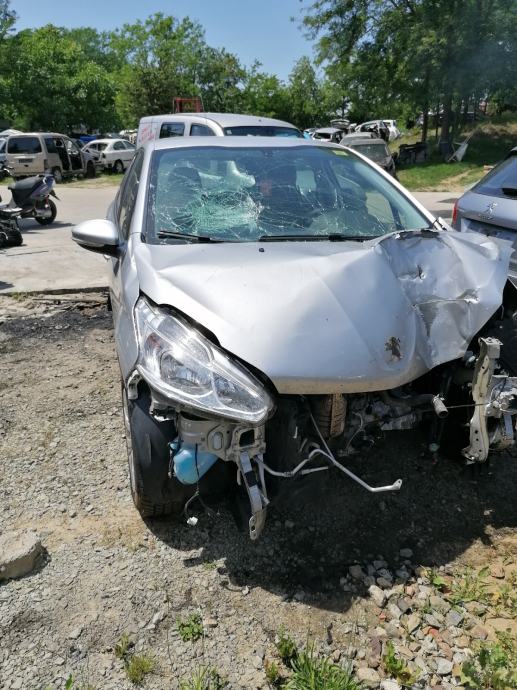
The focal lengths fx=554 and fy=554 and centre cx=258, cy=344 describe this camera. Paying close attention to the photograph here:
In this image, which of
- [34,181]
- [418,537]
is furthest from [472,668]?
[34,181]

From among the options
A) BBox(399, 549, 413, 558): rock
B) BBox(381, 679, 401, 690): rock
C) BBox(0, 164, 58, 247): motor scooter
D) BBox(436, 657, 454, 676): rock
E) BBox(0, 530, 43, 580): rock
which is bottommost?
BBox(399, 549, 413, 558): rock

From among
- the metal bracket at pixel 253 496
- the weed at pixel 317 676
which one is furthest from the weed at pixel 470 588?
the metal bracket at pixel 253 496

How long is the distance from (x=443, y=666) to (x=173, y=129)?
10819 mm

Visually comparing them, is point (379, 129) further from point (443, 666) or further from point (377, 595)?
point (443, 666)

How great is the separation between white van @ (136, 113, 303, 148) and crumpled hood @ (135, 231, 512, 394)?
6.55 m

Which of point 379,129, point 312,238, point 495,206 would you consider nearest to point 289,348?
point 312,238

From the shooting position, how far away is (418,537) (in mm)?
2602

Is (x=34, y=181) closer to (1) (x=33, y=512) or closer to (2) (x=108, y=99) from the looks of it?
(1) (x=33, y=512)

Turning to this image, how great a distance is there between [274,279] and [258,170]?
1411 millimetres

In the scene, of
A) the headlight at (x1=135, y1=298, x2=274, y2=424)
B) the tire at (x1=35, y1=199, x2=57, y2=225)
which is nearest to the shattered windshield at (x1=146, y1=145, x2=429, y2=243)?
the headlight at (x1=135, y1=298, x2=274, y2=424)

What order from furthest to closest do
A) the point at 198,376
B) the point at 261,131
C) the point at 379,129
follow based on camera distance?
the point at 379,129, the point at 261,131, the point at 198,376

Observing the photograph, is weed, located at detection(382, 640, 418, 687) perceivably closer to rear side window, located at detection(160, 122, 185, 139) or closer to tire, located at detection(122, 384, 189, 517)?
tire, located at detection(122, 384, 189, 517)

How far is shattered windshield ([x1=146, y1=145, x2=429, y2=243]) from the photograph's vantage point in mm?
3043

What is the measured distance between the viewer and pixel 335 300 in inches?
89.8
